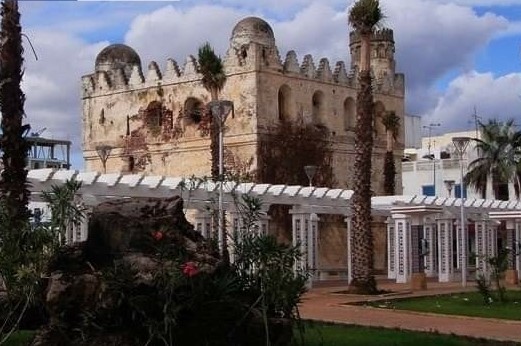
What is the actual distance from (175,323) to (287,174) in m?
30.0

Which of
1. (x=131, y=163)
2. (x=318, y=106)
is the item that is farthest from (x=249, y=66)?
(x=131, y=163)

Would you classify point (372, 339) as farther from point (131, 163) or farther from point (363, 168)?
point (131, 163)

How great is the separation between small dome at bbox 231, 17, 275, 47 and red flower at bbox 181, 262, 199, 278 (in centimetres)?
3094

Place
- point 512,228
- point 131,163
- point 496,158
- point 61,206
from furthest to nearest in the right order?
1. point 496,158
2. point 131,163
3. point 512,228
4. point 61,206

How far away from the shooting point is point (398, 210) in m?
29.3

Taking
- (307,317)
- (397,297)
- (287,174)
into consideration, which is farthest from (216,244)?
(287,174)

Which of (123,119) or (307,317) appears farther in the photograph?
(123,119)

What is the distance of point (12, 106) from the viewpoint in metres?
16.1

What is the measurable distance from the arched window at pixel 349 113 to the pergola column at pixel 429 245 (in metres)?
8.86

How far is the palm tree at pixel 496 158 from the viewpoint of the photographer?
164ft

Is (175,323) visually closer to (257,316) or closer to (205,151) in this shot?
(257,316)

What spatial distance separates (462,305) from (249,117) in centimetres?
1959

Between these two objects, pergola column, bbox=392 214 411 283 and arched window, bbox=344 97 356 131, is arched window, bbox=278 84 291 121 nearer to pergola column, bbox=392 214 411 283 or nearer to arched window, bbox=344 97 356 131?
arched window, bbox=344 97 356 131

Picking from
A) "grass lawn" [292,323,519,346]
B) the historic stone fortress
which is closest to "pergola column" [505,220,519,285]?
the historic stone fortress
